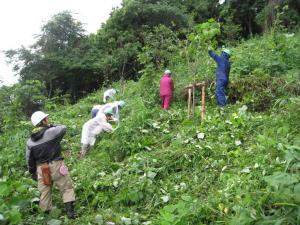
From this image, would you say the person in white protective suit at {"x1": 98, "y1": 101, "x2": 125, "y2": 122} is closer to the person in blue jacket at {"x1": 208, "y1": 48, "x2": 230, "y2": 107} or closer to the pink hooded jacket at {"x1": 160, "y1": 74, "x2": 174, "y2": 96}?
the pink hooded jacket at {"x1": 160, "y1": 74, "x2": 174, "y2": 96}

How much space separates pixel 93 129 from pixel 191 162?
3178 mm

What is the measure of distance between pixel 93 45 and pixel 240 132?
47.2 feet

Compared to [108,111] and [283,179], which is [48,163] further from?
[108,111]

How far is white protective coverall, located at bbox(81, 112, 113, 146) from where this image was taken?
9797mm

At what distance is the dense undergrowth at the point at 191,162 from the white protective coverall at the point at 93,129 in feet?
0.65

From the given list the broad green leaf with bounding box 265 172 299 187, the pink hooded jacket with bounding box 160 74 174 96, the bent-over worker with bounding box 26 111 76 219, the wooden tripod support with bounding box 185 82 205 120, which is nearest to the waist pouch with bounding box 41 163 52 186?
the bent-over worker with bounding box 26 111 76 219

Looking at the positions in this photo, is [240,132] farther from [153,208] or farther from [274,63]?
[274,63]

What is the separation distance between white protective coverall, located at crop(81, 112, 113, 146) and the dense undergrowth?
0.20 meters

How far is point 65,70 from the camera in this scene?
2039 cm

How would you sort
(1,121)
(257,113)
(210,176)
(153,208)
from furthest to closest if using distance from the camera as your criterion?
(1,121), (257,113), (210,176), (153,208)

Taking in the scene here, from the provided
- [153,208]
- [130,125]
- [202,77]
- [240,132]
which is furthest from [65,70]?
[153,208]

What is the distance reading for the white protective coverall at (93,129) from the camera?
32.1ft

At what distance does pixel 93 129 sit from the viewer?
9.88m

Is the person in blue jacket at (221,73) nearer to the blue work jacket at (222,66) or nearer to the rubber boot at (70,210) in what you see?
the blue work jacket at (222,66)
